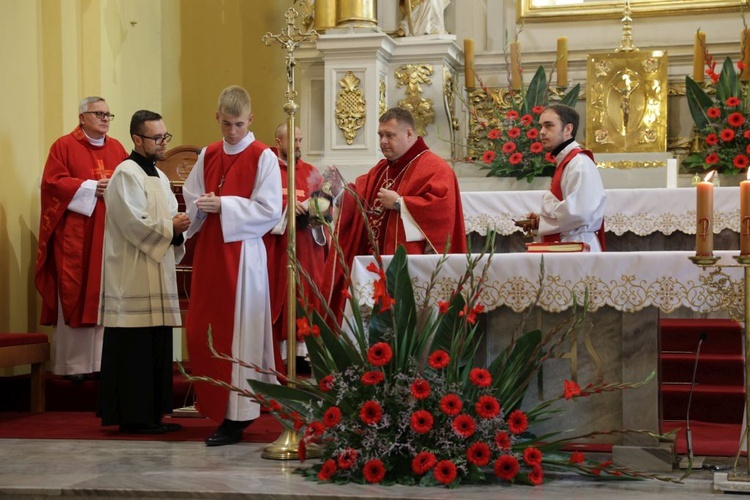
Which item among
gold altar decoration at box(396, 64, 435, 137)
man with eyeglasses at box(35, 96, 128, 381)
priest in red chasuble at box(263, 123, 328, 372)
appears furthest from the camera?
gold altar decoration at box(396, 64, 435, 137)

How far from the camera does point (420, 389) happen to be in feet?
13.9

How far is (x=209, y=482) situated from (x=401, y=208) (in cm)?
180

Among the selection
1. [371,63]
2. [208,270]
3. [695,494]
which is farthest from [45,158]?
[695,494]

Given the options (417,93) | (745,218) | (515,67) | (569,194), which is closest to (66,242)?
(417,93)

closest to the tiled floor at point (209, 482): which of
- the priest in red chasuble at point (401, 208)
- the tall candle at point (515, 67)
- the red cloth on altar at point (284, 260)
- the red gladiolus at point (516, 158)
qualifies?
the priest in red chasuble at point (401, 208)

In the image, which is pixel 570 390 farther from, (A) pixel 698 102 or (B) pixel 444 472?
(A) pixel 698 102

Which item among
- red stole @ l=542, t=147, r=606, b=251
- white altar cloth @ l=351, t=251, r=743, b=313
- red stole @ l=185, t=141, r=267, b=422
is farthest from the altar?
red stole @ l=542, t=147, r=606, b=251

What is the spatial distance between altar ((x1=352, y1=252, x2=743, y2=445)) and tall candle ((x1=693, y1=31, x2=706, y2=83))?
9.69ft

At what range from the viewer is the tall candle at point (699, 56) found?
7.46 metres

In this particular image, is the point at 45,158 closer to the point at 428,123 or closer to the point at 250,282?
the point at 428,123

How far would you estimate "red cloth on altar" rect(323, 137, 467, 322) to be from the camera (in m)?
5.61

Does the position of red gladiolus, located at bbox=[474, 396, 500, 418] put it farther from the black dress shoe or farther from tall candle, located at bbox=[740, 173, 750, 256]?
the black dress shoe

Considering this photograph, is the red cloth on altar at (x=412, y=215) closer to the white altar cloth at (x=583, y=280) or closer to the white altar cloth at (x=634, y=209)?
the white altar cloth at (x=583, y=280)

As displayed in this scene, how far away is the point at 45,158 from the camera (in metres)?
8.13
